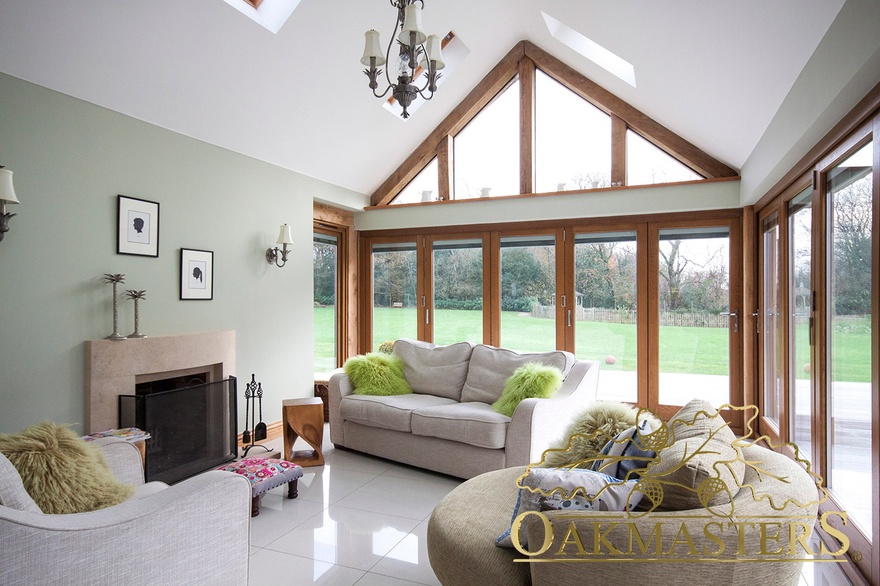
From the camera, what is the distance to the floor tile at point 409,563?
7.82 ft

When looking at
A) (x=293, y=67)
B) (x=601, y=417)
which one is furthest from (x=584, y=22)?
(x=601, y=417)

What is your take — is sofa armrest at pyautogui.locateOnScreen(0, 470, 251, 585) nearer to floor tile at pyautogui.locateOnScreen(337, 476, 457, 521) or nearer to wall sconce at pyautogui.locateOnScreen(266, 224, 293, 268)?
floor tile at pyautogui.locateOnScreen(337, 476, 457, 521)

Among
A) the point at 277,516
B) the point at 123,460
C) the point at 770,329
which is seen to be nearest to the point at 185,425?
the point at 277,516

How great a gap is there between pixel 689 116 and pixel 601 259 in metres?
1.54

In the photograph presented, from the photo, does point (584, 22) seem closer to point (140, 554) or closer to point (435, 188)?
point (435, 188)

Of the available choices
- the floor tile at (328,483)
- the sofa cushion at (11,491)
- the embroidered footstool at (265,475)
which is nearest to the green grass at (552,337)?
the floor tile at (328,483)

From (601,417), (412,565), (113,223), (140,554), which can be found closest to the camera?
(140,554)

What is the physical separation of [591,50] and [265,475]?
4.08 meters

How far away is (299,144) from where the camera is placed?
15.3 ft

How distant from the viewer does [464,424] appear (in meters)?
3.55

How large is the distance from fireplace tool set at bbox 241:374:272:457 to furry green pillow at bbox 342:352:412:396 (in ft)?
2.44

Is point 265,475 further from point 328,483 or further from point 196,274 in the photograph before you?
point 196,274

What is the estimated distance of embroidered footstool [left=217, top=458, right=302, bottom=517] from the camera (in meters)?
2.99

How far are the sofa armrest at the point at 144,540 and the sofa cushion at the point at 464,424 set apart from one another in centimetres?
186
